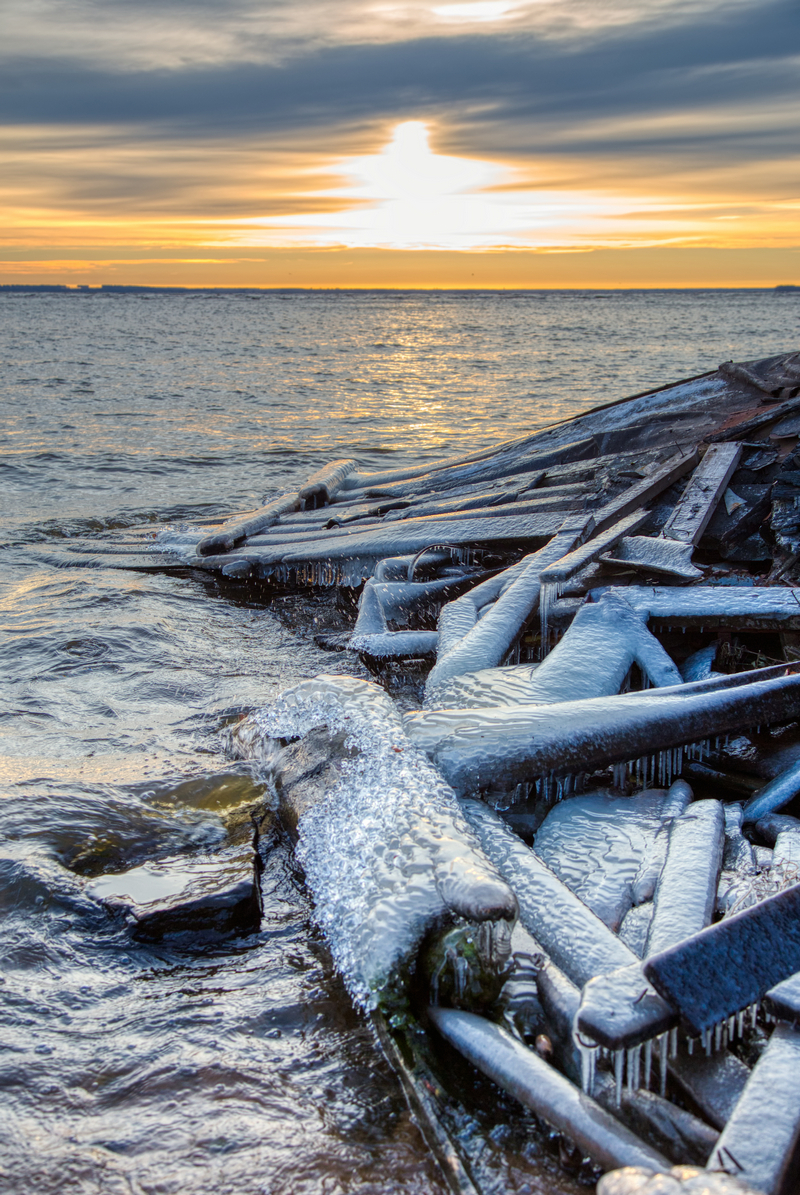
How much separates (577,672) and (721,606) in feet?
3.37

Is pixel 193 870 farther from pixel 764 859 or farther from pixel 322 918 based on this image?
pixel 764 859

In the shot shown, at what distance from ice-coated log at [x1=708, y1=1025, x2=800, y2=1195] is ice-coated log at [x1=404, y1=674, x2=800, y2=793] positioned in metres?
1.43

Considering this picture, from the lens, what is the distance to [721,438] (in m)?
7.04

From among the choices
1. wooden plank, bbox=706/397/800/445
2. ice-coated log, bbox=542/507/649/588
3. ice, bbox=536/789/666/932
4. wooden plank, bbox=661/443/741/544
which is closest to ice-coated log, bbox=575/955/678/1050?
ice, bbox=536/789/666/932

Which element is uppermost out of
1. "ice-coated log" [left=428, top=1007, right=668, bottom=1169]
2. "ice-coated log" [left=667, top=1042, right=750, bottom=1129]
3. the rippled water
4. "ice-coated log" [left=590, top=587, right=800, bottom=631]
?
"ice-coated log" [left=590, top=587, right=800, bottom=631]

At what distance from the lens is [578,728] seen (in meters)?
3.26

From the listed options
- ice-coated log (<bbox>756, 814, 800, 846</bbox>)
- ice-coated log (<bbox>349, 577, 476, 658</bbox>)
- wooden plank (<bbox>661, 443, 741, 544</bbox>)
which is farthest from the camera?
wooden plank (<bbox>661, 443, 741, 544</bbox>)

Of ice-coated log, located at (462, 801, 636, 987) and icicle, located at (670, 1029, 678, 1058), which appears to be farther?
ice-coated log, located at (462, 801, 636, 987)

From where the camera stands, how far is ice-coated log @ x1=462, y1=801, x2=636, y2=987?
2.30 meters

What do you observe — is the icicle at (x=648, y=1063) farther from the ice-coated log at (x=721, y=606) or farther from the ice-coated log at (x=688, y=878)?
the ice-coated log at (x=721, y=606)

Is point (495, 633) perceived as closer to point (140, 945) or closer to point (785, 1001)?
point (140, 945)

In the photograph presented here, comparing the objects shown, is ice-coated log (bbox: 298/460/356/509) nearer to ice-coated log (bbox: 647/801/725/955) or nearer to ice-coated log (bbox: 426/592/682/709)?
ice-coated log (bbox: 426/592/682/709)

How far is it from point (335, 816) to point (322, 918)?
391 millimetres

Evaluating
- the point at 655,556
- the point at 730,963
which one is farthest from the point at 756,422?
the point at 730,963
